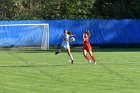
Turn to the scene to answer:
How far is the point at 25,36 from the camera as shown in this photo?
4650 cm

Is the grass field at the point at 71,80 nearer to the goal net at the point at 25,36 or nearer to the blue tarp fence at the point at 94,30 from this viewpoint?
the goal net at the point at 25,36

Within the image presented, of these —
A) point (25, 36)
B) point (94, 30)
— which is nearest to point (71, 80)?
point (25, 36)

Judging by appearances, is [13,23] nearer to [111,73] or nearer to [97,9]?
[97,9]

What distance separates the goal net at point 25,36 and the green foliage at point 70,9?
982 cm

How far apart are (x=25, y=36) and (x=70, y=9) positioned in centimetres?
1190

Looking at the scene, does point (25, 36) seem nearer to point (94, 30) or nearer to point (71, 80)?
point (94, 30)

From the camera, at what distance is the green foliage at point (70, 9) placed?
181 feet

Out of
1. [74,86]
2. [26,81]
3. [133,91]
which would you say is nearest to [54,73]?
[26,81]

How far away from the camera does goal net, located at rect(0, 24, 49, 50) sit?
149 ft

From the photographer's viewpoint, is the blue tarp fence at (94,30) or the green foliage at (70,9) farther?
the green foliage at (70,9)

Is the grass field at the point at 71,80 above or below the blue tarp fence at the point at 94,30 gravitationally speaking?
above

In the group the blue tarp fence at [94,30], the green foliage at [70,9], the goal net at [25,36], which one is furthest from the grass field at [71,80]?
the green foliage at [70,9]

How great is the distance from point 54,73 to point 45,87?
4.94m

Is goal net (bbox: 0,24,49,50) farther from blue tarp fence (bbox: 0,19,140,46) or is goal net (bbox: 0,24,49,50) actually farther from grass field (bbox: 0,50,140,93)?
grass field (bbox: 0,50,140,93)
